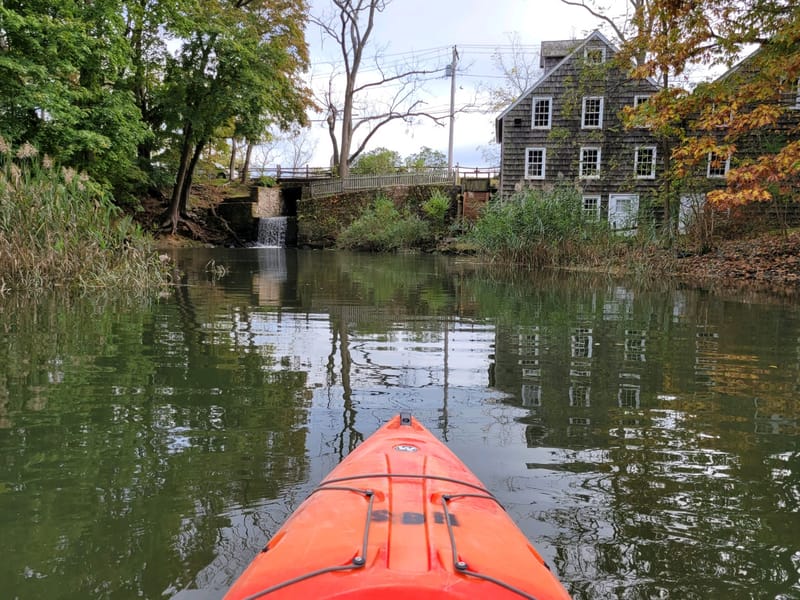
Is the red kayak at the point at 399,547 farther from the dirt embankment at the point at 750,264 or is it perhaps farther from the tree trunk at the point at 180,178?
the tree trunk at the point at 180,178

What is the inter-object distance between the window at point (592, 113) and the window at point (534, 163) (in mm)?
2291

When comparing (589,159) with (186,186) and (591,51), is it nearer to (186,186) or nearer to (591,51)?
(591,51)

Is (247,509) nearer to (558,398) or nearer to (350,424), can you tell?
(350,424)

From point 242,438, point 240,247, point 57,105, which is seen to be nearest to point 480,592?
point 242,438

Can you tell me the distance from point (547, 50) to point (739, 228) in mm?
16571

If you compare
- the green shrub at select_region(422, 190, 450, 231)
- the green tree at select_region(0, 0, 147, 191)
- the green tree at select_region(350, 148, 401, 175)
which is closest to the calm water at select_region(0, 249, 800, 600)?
the green tree at select_region(0, 0, 147, 191)

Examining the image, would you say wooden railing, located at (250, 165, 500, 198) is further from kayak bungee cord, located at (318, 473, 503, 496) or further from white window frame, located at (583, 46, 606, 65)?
kayak bungee cord, located at (318, 473, 503, 496)

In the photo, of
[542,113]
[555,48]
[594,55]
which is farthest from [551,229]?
[555,48]

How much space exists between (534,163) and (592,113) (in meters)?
3.39

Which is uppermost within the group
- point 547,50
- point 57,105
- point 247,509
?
point 547,50

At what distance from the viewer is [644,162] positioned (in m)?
27.6

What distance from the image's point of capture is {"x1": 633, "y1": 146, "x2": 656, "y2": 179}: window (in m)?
27.6

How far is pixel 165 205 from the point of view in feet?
112

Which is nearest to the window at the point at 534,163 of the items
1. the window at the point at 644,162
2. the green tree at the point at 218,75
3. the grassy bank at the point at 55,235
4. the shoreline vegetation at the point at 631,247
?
the window at the point at 644,162
